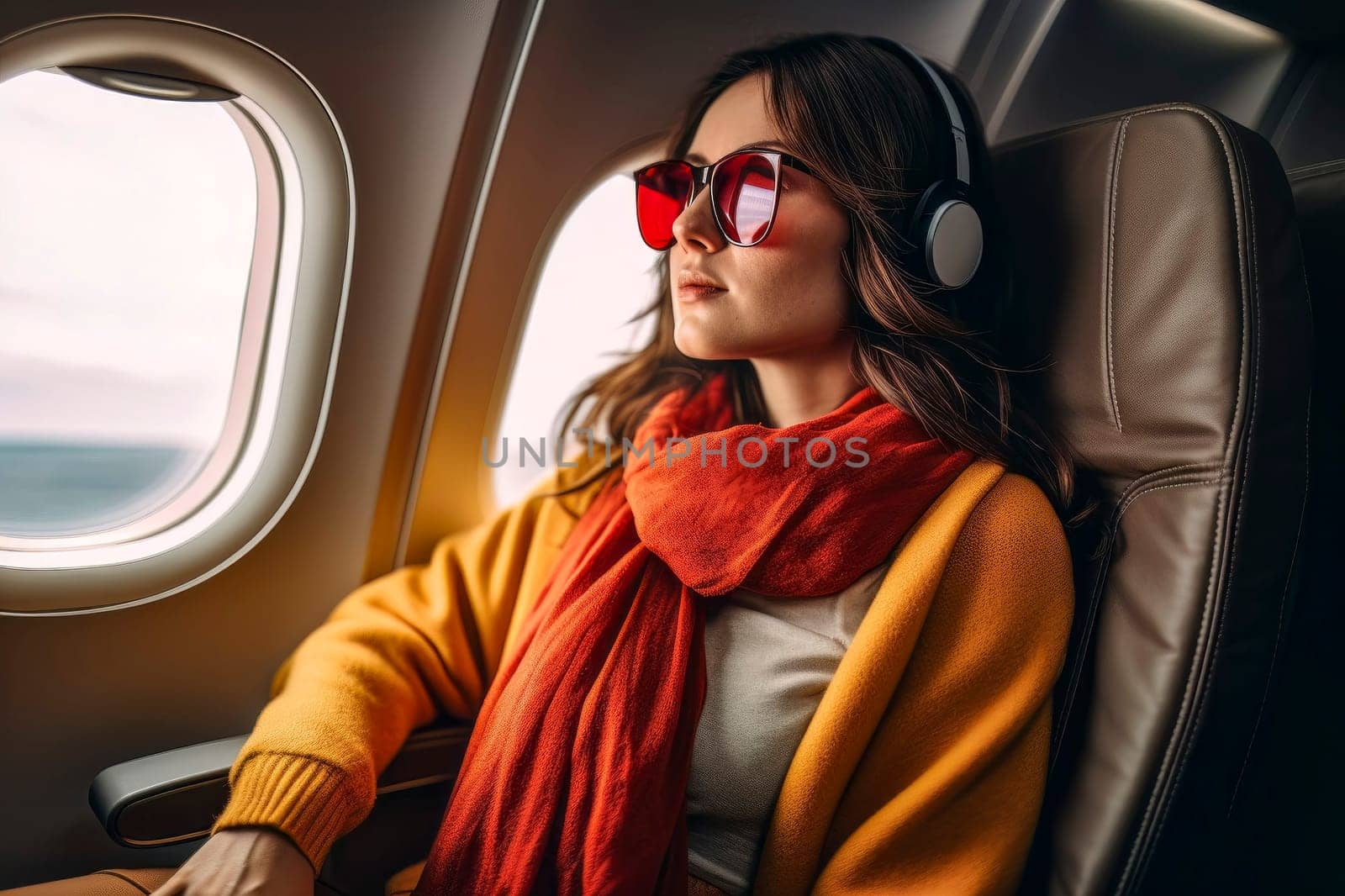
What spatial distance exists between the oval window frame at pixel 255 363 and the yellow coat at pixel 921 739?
400 mm

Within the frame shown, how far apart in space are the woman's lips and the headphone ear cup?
278 mm

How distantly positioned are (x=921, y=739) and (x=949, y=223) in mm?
655

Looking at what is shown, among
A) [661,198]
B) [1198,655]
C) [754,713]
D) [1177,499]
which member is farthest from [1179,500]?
[661,198]

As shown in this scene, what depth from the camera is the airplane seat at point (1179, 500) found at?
0.96 m

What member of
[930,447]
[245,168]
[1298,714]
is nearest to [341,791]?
[930,447]

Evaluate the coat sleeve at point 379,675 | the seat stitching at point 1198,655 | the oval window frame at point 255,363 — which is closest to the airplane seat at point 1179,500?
the seat stitching at point 1198,655

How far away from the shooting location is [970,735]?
1036 mm

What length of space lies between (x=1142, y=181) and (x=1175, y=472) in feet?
1.19

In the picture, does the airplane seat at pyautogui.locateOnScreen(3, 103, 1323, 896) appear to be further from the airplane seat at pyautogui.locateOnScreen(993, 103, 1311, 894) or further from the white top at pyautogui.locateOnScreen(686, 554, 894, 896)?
the white top at pyautogui.locateOnScreen(686, 554, 894, 896)

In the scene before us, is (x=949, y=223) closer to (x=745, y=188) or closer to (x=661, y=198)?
(x=745, y=188)

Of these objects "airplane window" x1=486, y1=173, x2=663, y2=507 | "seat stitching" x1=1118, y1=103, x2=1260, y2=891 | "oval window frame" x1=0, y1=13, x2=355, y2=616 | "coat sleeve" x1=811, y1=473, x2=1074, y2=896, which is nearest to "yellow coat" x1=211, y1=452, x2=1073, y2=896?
"coat sleeve" x1=811, y1=473, x2=1074, y2=896

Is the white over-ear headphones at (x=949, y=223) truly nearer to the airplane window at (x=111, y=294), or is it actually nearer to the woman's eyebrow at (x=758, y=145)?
the woman's eyebrow at (x=758, y=145)

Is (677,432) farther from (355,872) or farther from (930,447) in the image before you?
(355,872)

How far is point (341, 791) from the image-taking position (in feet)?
3.57
